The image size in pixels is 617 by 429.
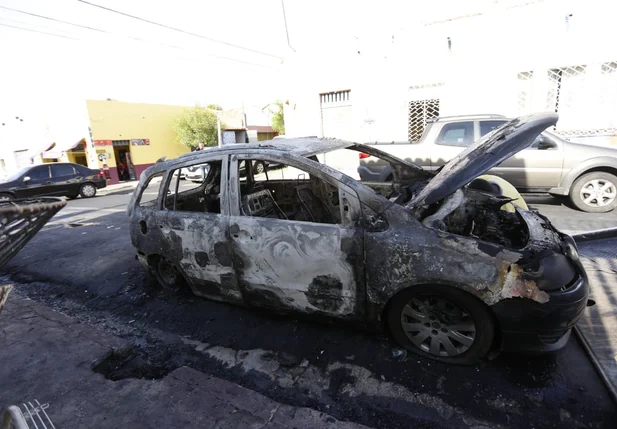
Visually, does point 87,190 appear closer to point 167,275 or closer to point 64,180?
point 64,180

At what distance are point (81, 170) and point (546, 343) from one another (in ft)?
53.0

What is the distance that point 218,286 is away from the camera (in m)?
3.10

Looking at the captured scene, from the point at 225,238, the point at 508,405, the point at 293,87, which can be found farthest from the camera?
the point at 293,87

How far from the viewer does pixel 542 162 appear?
5750mm

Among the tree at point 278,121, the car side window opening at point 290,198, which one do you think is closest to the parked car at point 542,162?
the car side window opening at point 290,198

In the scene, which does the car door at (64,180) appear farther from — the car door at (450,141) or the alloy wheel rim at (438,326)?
the alloy wheel rim at (438,326)

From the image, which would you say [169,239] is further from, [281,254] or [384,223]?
[384,223]

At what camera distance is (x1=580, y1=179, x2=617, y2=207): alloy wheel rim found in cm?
554

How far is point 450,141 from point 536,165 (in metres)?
1.51

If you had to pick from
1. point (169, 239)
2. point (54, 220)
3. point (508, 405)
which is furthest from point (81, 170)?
point (508, 405)

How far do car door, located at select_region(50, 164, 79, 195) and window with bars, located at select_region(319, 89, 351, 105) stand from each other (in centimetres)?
1052

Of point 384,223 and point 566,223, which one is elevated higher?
point 384,223

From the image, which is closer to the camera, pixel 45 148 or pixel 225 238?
pixel 225 238

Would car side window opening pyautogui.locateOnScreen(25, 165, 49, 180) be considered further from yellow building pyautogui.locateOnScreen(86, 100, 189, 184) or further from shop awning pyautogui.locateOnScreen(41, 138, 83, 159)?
shop awning pyautogui.locateOnScreen(41, 138, 83, 159)
